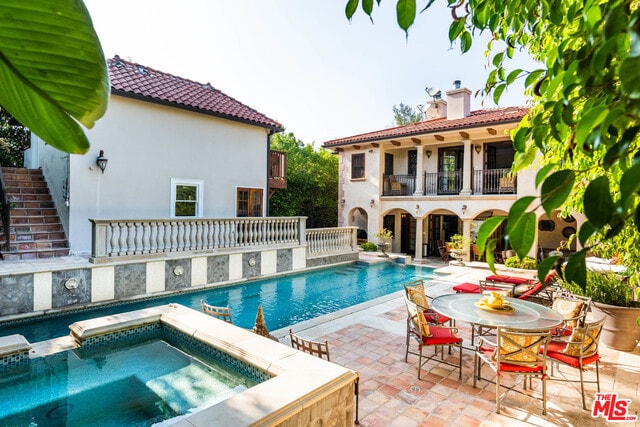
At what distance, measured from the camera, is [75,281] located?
29.4ft

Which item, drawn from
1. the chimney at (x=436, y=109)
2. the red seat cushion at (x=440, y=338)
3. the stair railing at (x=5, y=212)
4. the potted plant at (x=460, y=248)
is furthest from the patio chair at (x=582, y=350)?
the chimney at (x=436, y=109)

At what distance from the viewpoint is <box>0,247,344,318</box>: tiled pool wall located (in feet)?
27.0

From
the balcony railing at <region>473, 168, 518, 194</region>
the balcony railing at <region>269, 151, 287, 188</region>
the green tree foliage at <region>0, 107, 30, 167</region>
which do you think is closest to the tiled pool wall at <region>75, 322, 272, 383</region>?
the balcony railing at <region>269, 151, 287, 188</region>

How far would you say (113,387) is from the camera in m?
5.02

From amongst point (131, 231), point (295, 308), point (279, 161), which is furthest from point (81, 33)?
point (279, 161)

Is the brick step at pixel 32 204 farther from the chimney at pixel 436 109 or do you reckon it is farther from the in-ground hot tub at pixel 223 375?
the chimney at pixel 436 109

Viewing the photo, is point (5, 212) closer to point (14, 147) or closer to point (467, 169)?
point (14, 147)

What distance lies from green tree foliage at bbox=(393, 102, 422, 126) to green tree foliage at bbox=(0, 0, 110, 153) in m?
46.2

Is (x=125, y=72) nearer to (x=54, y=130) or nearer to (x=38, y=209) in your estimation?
(x=38, y=209)

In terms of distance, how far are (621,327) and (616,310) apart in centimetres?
33

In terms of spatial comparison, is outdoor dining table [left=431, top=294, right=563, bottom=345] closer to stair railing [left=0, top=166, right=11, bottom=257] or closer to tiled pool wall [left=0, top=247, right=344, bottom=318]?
tiled pool wall [left=0, top=247, right=344, bottom=318]

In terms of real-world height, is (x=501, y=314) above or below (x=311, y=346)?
above

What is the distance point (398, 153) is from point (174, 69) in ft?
41.3

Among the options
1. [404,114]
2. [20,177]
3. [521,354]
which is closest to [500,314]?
[521,354]
